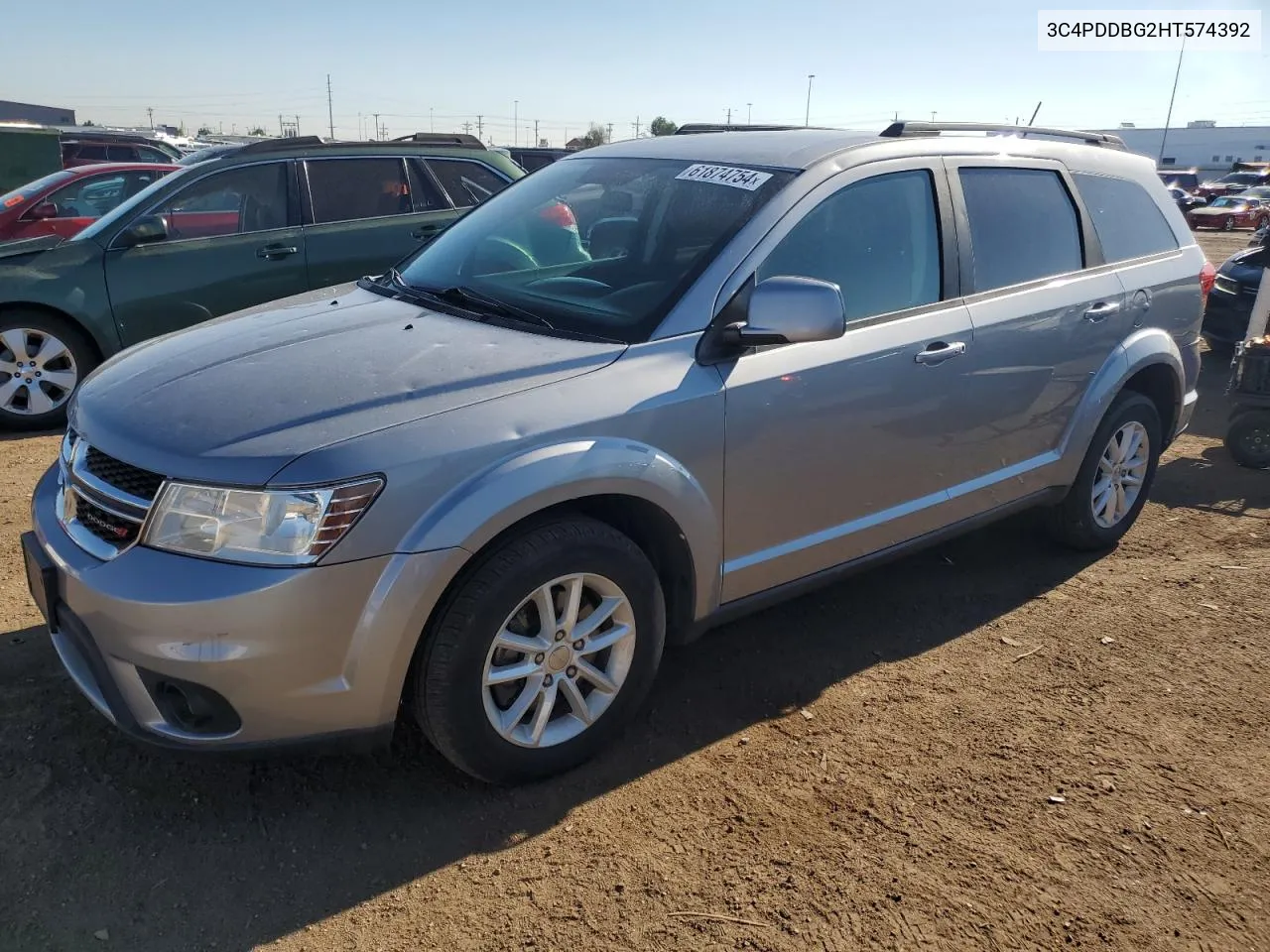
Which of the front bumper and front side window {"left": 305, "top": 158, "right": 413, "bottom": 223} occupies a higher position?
front side window {"left": 305, "top": 158, "right": 413, "bottom": 223}

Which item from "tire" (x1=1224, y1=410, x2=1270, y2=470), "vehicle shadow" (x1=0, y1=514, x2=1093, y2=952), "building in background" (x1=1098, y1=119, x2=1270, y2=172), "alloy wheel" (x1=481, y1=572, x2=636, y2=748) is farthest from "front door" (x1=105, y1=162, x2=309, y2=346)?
"building in background" (x1=1098, y1=119, x2=1270, y2=172)

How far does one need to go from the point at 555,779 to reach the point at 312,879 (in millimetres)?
721

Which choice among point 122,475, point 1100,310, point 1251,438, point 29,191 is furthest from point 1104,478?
point 29,191

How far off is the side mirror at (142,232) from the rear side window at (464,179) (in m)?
1.96

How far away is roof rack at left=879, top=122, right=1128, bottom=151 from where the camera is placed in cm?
375

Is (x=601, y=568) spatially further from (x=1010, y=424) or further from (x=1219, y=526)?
(x=1219, y=526)

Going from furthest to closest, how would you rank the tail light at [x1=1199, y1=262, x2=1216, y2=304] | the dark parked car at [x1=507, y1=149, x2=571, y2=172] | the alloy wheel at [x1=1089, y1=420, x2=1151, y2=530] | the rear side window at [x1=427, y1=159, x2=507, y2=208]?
1. the dark parked car at [x1=507, y1=149, x2=571, y2=172]
2. the rear side window at [x1=427, y1=159, x2=507, y2=208]
3. the tail light at [x1=1199, y1=262, x2=1216, y2=304]
4. the alloy wheel at [x1=1089, y1=420, x2=1151, y2=530]

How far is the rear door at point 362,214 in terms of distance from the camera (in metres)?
6.65

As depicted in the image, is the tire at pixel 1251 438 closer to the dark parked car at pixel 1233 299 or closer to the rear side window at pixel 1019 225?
the dark parked car at pixel 1233 299

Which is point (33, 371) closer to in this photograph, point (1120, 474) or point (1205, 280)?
point (1120, 474)

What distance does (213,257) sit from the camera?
6348 mm

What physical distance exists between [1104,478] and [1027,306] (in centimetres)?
116

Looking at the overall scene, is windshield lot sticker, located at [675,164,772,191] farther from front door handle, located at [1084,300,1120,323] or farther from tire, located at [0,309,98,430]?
tire, located at [0,309,98,430]

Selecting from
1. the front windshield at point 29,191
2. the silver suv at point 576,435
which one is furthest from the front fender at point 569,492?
the front windshield at point 29,191
